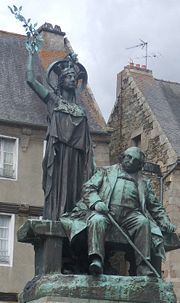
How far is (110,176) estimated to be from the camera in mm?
9078

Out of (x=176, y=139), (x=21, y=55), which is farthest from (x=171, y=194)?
(x=21, y=55)

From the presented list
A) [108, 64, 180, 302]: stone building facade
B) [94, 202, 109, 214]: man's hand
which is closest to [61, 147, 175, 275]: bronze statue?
[94, 202, 109, 214]: man's hand

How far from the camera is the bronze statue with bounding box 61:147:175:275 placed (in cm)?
845

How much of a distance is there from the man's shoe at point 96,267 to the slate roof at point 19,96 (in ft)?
50.9

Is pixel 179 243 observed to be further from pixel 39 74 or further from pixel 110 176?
pixel 39 74

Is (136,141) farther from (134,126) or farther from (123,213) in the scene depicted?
(123,213)

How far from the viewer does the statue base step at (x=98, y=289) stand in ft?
Answer: 27.1

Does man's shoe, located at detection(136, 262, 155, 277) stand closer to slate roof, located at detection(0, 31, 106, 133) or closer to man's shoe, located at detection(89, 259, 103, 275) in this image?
man's shoe, located at detection(89, 259, 103, 275)

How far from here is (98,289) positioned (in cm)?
832

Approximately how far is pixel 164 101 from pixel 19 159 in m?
6.30

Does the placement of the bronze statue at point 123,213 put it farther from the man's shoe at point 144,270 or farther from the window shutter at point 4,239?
the window shutter at point 4,239

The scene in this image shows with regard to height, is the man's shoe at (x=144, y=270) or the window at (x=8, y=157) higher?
the window at (x=8, y=157)

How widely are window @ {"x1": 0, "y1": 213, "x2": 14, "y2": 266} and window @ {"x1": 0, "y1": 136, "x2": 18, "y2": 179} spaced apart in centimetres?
126

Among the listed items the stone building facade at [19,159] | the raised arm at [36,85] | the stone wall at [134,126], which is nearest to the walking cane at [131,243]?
the raised arm at [36,85]
